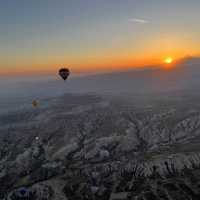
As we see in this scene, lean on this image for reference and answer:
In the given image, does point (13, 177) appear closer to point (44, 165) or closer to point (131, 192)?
point (44, 165)

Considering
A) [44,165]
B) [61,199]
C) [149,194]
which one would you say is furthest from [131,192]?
[44,165]

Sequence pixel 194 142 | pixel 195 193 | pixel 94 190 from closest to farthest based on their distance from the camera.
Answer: pixel 195 193 < pixel 94 190 < pixel 194 142

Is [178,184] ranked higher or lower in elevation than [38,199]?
higher

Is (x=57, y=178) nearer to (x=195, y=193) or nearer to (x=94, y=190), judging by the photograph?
(x=94, y=190)

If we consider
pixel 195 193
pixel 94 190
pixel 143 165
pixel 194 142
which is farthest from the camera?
pixel 194 142

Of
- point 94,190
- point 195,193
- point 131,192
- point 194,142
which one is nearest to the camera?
point 195,193

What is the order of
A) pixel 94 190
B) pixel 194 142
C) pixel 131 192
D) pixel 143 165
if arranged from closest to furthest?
pixel 131 192, pixel 94 190, pixel 143 165, pixel 194 142

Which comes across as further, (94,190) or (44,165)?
(44,165)

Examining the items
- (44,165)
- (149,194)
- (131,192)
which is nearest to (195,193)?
(149,194)

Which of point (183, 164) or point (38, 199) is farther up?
point (183, 164)
